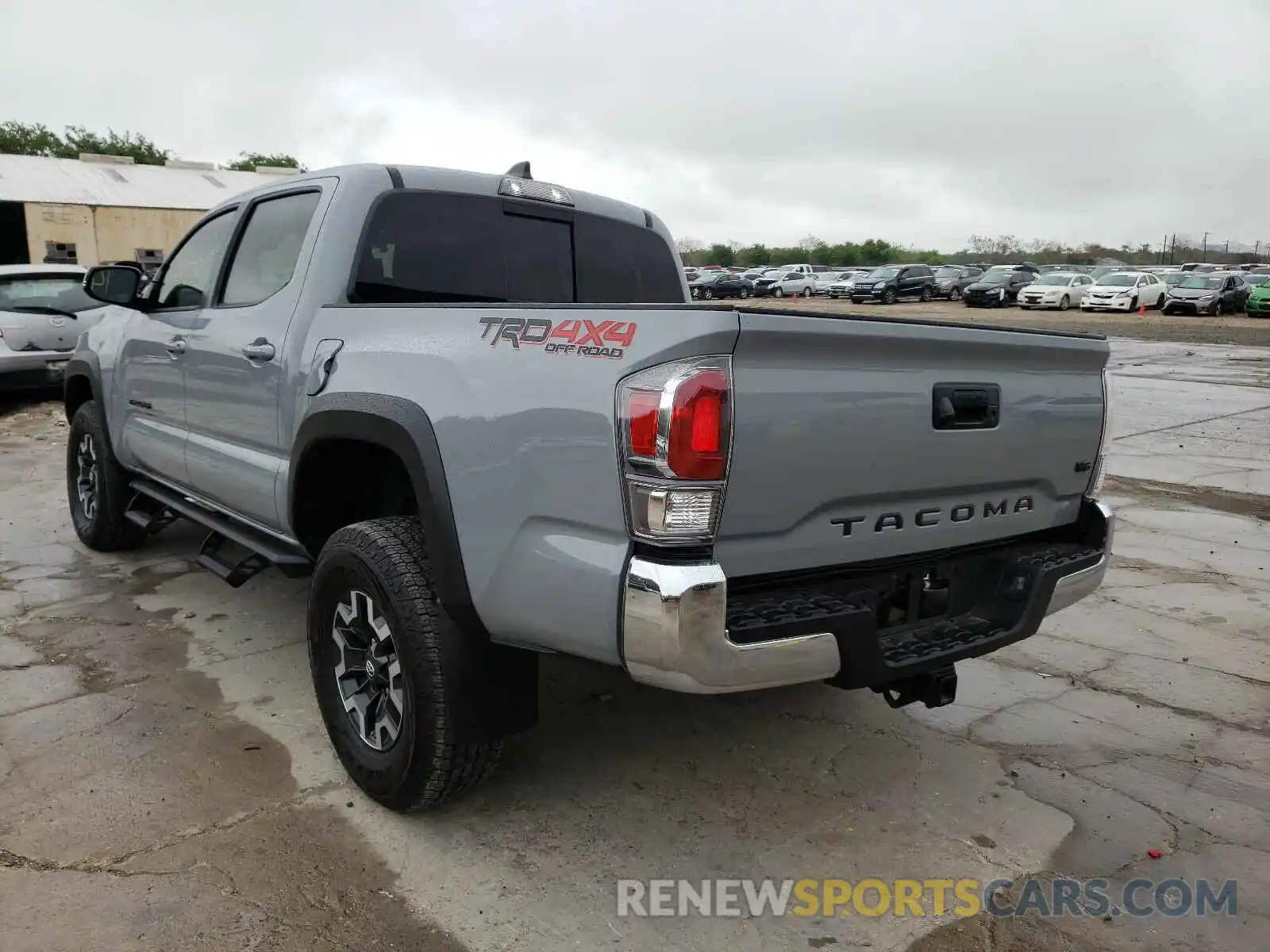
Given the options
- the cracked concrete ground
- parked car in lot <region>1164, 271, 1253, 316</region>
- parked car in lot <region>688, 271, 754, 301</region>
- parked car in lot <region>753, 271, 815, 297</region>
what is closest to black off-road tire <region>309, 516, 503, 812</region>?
the cracked concrete ground

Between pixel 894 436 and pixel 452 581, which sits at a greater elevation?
pixel 894 436

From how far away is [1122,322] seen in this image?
30359mm

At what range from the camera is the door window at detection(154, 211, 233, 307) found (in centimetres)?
446

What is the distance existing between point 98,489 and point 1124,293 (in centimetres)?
3464

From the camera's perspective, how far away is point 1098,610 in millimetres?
5070

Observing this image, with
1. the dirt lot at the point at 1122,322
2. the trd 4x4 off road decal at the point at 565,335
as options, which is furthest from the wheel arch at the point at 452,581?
the dirt lot at the point at 1122,322

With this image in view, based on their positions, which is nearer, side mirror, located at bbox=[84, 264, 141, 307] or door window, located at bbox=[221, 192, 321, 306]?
door window, located at bbox=[221, 192, 321, 306]

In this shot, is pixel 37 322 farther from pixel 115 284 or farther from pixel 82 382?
pixel 115 284

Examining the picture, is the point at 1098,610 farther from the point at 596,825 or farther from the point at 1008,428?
the point at 596,825

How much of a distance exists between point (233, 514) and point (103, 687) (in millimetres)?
855

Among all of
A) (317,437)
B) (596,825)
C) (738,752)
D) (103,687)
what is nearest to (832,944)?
(596,825)

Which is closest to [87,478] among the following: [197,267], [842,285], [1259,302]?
[197,267]

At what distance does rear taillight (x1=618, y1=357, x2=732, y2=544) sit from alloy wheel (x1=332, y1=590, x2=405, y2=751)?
3.58ft

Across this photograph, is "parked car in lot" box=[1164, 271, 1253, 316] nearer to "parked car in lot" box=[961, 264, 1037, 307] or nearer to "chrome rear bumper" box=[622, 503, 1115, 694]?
"parked car in lot" box=[961, 264, 1037, 307]
